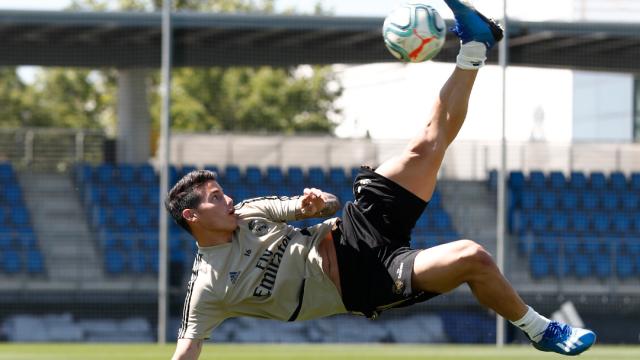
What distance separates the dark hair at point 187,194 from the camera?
6.74 meters

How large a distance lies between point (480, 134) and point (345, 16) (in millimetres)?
5620

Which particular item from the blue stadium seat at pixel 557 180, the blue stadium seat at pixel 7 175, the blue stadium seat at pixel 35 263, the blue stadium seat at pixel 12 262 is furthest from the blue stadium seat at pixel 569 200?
the blue stadium seat at pixel 7 175

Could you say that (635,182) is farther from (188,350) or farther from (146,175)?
(188,350)

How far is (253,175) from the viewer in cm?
1939

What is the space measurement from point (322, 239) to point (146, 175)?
12749 mm

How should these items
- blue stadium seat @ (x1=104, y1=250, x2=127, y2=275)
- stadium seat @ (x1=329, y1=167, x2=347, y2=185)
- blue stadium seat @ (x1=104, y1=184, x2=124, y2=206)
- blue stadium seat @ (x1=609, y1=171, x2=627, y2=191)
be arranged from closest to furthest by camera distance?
blue stadium seat @ (x1=104, y1=250, x2=127, y2=275) < blue stadium seat @ (x1=104, y1=184, x2=124, y2=206) < stadium seat @ (x1=329, y1=167, x2=347, y2=185) < blue stadium seat @ (x1=609, y1=171, x2=627, y2=191)

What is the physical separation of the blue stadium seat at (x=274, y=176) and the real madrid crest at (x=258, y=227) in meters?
12.4

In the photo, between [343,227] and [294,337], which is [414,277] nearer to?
[343,227]

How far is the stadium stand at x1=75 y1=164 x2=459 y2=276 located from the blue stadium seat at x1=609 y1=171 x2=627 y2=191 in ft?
10.9

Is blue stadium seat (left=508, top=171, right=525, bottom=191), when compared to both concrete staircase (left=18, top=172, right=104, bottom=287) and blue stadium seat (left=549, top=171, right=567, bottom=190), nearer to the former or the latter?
blue stadium seat (left=549, top=171, right=567, bottom=190)

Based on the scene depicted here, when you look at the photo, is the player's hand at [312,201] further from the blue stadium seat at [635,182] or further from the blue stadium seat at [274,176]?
the blue stadium seat at [635,182]

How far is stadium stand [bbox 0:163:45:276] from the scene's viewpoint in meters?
17.8

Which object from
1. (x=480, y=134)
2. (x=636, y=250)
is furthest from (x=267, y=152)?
(x=636, y=250)

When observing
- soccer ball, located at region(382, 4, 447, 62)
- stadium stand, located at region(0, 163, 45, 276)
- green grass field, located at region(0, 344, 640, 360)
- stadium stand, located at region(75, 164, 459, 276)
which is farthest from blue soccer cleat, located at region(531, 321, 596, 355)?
stadium stand, located at region(0, 163, 45, 276)
